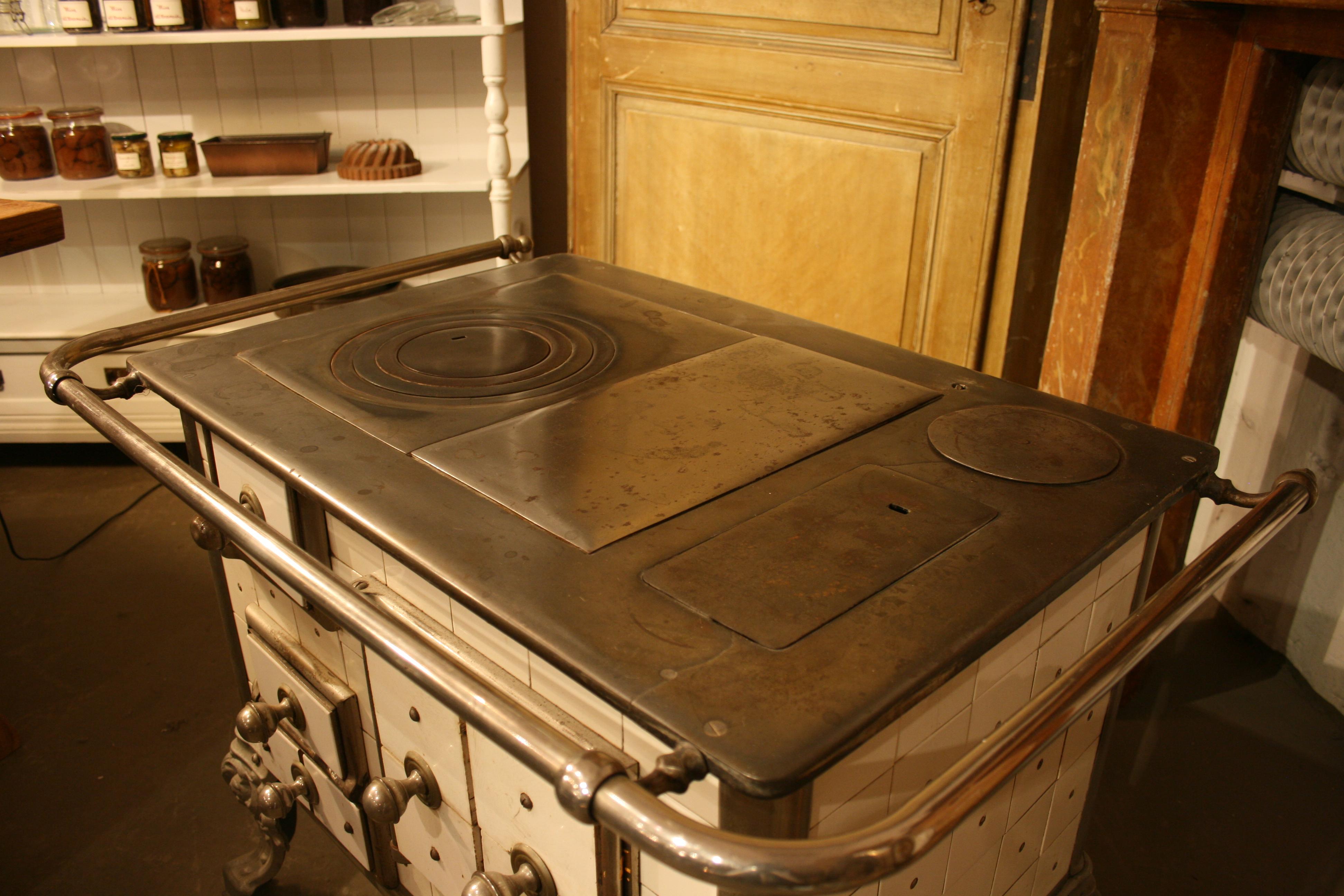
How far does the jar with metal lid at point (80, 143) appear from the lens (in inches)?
94.1

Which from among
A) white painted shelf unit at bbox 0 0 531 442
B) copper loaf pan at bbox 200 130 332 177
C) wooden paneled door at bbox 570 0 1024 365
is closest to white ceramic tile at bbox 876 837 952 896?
wooden paneled door at bbox 570 0 1024 365

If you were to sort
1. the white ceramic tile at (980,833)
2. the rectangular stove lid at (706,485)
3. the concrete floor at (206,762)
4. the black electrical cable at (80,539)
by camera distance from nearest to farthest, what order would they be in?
the rectangular stove lid at (706,485), the white ceramic tile at (980,833), the concrete floor at (206,762), the black electrical cable at (80,539)

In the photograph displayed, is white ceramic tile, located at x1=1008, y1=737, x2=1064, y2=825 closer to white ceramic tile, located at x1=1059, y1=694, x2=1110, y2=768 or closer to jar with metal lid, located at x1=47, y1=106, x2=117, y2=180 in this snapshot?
white ceramic tile, located at x1=1059, y1=694, x2=1110, y2=768

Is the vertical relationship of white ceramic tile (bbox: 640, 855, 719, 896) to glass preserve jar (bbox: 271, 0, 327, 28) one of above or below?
below

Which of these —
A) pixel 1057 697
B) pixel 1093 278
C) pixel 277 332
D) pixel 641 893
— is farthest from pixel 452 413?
pixel 1093 278

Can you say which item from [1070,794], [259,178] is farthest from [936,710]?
[259,178]

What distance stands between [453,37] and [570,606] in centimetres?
226

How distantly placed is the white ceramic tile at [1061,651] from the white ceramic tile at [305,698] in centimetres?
69

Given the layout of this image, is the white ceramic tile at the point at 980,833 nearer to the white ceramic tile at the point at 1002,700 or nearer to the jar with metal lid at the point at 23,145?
the white ceramic tile at the point at 1002,700

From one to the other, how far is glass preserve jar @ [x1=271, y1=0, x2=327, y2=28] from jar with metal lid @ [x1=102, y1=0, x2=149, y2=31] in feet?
0.96

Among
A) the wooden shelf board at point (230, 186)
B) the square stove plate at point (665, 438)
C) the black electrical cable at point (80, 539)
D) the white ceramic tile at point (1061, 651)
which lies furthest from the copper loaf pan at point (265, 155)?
the white ceramic tile at point (1061, 651)

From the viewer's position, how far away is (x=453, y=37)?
2.56 meters

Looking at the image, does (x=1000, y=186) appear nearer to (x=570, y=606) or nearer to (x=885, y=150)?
(x=885, y=150)

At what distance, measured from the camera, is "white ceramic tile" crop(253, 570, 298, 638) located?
110 centimetres
